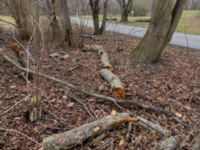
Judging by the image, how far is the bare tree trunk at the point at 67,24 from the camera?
8203 mm

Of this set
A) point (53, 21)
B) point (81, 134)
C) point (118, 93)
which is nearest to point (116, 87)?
point (118, 93)

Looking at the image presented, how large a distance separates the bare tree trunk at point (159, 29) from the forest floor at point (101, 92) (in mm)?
322

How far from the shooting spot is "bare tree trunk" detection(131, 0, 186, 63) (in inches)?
263

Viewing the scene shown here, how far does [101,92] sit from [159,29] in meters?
2.86

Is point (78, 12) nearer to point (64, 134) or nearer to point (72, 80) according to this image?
point (72, 80)

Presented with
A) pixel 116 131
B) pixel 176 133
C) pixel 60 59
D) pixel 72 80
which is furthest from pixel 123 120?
pixel 60 59

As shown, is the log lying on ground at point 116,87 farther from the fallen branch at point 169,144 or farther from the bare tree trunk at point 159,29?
the bare tree trunk at point 159,29

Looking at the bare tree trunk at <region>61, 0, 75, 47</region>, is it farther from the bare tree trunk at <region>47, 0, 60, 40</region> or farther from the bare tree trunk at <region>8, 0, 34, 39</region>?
the bare tree trunk at <region>8, 0, 34, 39</region>

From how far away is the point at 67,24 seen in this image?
27.3 ft

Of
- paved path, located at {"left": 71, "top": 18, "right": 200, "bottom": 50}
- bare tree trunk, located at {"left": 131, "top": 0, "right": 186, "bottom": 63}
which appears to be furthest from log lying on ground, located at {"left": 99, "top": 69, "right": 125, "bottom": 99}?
paved path, located at {"left": 71, "top": 18, "right": 200, "bottom": 50}

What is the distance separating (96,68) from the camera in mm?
6336

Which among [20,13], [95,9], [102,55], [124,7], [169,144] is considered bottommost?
[169,144]

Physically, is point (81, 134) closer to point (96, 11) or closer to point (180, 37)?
point (96, 11)

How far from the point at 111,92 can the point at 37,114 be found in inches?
56.8
